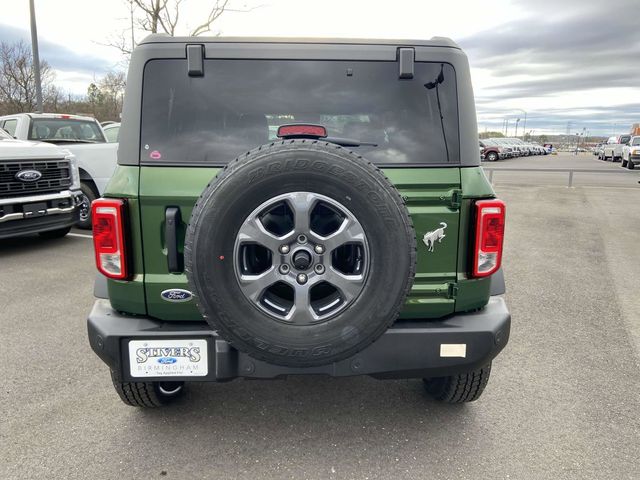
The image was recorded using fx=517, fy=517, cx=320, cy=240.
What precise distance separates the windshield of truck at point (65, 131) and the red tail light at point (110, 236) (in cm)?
760

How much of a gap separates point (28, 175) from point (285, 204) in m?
6.03

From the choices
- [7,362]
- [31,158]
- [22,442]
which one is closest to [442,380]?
[22,442]

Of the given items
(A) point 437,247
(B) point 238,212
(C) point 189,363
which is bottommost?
(C) point 189,363

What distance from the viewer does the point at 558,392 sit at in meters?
3.34

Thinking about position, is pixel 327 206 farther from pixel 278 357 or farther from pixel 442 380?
pixel 442 380

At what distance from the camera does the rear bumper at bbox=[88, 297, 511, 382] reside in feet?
7.85

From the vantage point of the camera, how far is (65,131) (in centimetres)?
931

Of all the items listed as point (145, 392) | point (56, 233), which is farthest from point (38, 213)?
point (145, 392)

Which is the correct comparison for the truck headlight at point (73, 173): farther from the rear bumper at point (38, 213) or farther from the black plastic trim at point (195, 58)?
the black plastic trim at point (195, 58)

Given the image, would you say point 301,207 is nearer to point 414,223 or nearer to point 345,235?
point 345,235

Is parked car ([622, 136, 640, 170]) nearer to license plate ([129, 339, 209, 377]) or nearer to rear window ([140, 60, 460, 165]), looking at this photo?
rear window ([140, 60, 460, 165])

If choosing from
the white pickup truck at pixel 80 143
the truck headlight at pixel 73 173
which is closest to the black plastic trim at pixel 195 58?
the truck headlight at pixel 73 173

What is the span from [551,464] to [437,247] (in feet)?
4.07

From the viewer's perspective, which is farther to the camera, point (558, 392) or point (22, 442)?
point (558, 392)
